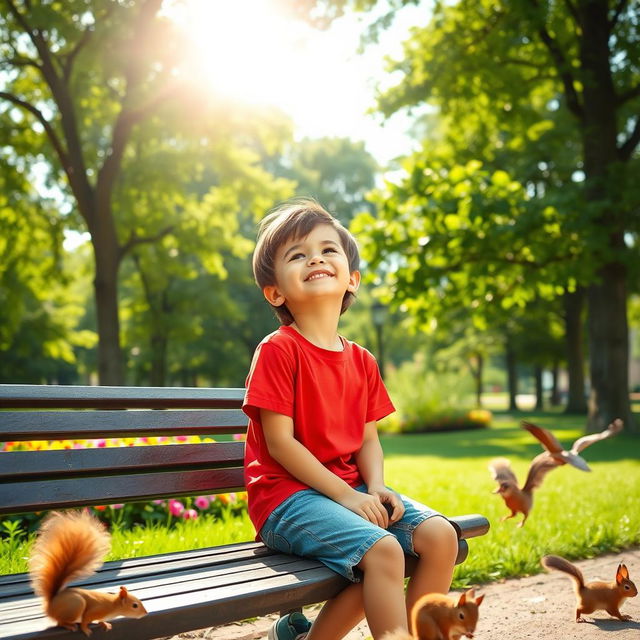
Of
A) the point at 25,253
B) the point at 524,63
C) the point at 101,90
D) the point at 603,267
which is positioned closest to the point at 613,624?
the point at 603,267

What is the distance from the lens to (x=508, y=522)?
16.8ft

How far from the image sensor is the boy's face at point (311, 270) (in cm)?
264

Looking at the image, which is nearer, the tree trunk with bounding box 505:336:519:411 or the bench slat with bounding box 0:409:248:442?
the bench slat with bounding box 0:409:248:442

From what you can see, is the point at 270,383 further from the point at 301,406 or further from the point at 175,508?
the point at 175,508

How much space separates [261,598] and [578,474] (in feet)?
24.1

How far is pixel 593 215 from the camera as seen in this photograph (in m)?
11.8

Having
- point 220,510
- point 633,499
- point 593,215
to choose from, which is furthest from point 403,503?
point 593,215

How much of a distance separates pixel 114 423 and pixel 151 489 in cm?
29

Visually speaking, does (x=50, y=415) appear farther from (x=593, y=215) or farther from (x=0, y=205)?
(x=0, y=205)

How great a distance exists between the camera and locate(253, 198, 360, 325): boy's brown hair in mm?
2697

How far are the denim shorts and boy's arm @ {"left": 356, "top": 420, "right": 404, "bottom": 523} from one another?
0.06 m

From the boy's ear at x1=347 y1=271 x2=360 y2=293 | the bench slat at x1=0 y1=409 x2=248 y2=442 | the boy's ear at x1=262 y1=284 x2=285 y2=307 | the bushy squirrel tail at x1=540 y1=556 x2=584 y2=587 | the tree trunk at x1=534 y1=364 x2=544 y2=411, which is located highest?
the boy's ear at x1=347 y1=271 x2=360 y2=293

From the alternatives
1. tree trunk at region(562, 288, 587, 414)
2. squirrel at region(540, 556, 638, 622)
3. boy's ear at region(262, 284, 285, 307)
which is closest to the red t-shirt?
boy's ear at region(262, 284, 285, 307)

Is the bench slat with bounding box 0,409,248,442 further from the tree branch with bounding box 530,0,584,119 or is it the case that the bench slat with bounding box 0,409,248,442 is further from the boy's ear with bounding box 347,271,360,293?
the tree branch with bounding box 530,0,584,119
